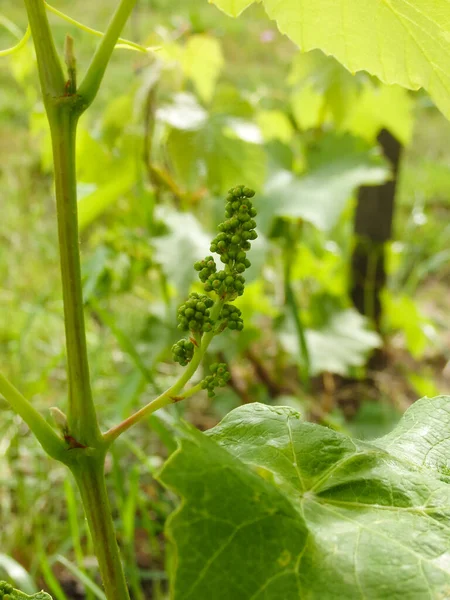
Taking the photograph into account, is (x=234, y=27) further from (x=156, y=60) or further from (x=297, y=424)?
(x=297, y=424)

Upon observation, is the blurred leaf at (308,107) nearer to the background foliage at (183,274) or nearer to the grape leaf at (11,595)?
the background foliage at (183,274)

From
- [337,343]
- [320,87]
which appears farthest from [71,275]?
[337,343]

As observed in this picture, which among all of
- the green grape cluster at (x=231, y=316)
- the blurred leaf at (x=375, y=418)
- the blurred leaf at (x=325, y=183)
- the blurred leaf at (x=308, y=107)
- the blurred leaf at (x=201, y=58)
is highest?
the blurred leaf at (x=201, y=58)

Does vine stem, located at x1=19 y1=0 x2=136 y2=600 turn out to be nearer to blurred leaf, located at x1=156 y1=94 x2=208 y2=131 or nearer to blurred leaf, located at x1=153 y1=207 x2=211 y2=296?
blurred leaf, located at x1=153 y1=207 x2=211 y2=296

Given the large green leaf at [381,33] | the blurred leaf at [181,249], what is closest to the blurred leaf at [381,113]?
the blurred leaf at [181,249]

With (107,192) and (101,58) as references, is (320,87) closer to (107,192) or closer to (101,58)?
(107,192)
